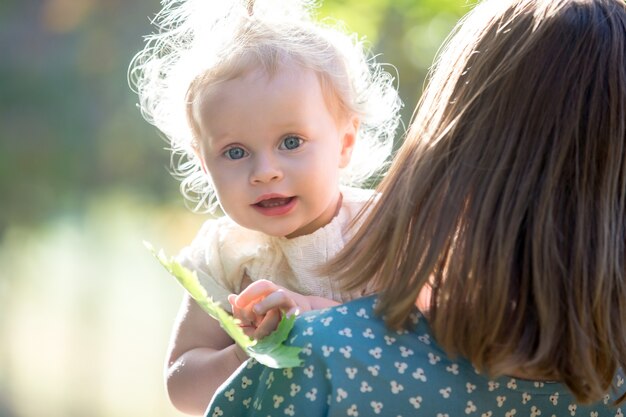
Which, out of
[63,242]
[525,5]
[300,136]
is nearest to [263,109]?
[300,136]

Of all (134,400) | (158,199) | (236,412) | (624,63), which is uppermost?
(624,63)

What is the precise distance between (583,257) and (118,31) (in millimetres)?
8091

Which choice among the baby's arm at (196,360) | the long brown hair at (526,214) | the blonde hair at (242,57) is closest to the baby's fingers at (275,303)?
the long brown hair at (526,214)

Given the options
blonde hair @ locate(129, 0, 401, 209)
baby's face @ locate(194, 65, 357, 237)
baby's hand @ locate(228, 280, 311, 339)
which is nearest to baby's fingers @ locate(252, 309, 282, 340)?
baby's hand @ locate(228, 280, 311, 339)

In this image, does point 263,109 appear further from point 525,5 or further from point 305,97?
point 525,5

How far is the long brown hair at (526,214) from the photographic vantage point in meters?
1.74

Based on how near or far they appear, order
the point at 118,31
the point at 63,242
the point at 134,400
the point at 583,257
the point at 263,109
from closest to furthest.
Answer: the point at 583,257 < the point at 263,109 < the point at 134,400 < the point at 63,242 < the point at 118,31

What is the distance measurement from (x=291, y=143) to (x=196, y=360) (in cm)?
45

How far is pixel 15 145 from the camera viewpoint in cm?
968

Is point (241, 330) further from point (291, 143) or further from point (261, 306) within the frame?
point (291, 143)

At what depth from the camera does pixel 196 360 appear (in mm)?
2283

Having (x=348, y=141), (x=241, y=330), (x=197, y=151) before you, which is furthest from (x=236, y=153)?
(x=241, y=330)

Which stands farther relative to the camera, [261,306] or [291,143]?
[291,143]

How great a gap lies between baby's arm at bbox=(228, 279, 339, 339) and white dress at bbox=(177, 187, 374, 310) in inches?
14.7
